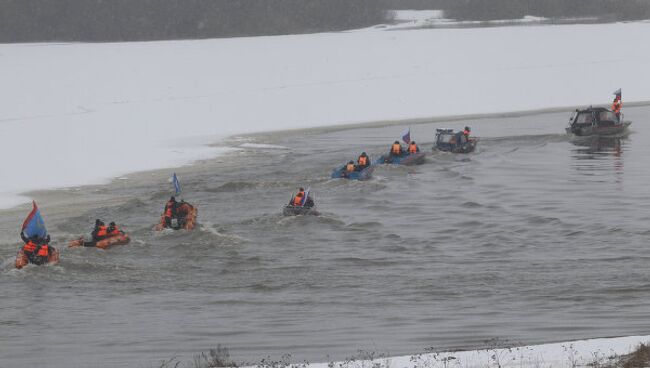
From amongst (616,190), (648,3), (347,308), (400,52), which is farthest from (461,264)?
(648,3)

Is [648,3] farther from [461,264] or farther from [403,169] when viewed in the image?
[461,264]

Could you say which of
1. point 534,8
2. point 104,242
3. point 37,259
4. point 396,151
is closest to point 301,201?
point 104,242

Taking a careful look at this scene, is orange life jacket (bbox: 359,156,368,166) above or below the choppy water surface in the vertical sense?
above

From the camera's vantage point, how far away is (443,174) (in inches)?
1478

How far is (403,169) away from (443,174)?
1375 millimetres

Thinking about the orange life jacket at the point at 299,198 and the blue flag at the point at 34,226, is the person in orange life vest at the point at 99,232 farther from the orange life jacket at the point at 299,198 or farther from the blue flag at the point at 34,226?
the orange life jacket at the point at 299,198

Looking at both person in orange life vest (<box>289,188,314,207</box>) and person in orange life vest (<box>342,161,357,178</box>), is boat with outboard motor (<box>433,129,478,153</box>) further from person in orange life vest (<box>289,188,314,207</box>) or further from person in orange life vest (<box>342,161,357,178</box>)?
person in orange life vest (<box>289,188,314,207</box>)

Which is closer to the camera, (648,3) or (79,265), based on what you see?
(79,265)

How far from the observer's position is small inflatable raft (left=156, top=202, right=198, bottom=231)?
87.1 ft

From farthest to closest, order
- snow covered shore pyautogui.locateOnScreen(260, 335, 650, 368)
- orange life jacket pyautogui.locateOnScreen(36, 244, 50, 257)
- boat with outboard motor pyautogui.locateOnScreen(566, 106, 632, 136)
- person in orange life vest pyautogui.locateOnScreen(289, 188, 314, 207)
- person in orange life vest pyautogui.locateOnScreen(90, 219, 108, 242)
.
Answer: boat with outboard motor pyautogui.locateOnScreen(566, 106, 632, 136), person in orange life vest pyautogui.locateOnScreen(289, 188, 314, 207), person in orange life vest pyautogui.locateOnScreen(90, 219, 108, 242), orange life jacket pyautogui.locateOnScreen(36, 244, 50, 257), snow covered shore pyautogui.locateOnScreen(260, 335, 650, 368)

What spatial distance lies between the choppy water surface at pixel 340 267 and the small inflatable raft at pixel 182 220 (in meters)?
0.24

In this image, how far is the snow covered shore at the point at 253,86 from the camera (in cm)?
4366

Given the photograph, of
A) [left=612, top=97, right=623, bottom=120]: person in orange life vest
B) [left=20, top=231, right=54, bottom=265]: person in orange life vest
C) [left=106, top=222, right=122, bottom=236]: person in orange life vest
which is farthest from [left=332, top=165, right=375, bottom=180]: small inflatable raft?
[left=612, top=97, right=623, bottom=120]: person in orange life vest

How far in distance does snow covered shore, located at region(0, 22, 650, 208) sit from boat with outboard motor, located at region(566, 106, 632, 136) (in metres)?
13.1
